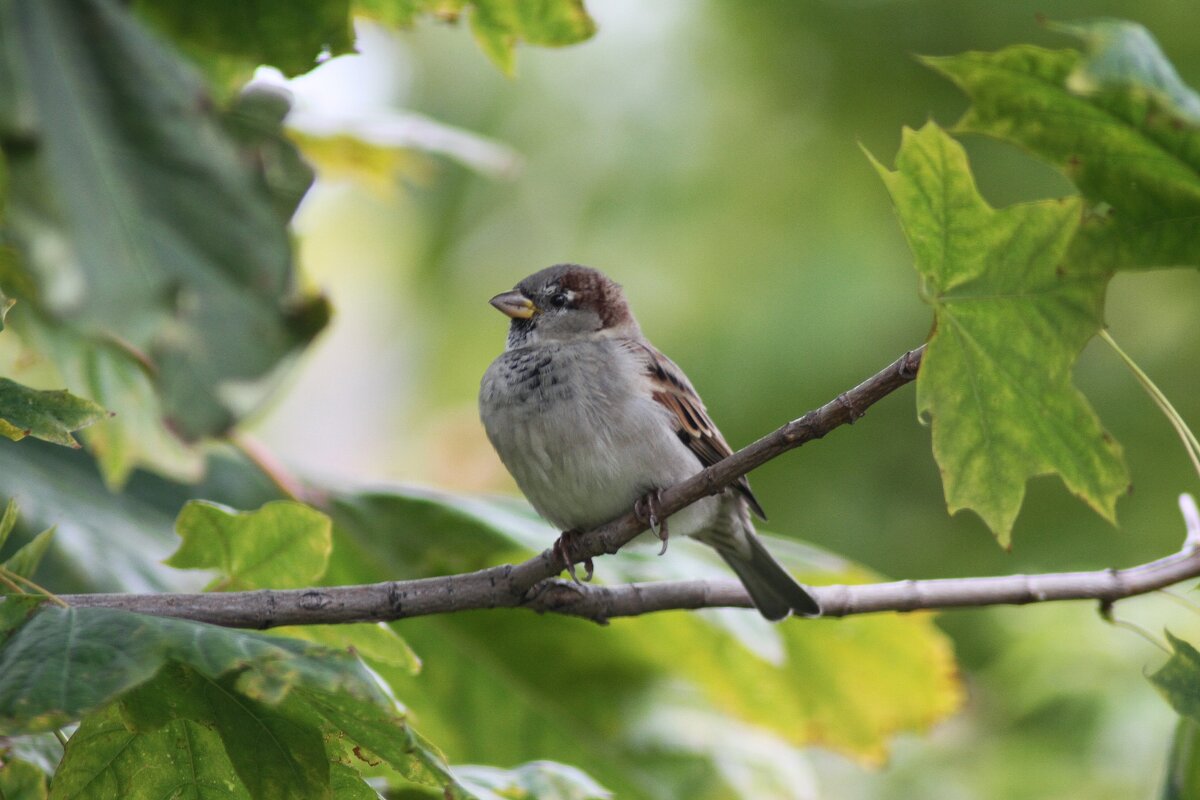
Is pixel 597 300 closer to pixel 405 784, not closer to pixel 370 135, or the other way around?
pixel 370 135

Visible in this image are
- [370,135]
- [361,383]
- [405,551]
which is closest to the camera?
[405,551]

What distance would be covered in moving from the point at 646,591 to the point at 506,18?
1.06 meters

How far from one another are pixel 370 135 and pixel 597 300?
0.80 metres

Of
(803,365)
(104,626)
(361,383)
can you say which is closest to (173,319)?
(104,626)

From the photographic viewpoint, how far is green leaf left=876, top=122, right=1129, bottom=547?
1.55 meters

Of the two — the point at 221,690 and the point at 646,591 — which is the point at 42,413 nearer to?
the point at 221,690

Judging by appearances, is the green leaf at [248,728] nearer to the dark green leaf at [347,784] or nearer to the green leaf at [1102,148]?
the dark green leaf at [347,784]

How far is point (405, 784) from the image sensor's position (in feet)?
6.47

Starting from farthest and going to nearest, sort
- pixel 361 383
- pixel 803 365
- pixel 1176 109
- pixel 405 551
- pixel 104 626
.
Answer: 1. pixel 361 383
2. pixel 803 365
3. pixel 405 551
4. pixel 104 626
5. pixel 1176 109

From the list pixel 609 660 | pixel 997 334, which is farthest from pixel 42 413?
pixel 609 660

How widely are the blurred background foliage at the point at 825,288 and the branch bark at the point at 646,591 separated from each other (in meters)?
2.16

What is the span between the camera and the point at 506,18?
2.30m

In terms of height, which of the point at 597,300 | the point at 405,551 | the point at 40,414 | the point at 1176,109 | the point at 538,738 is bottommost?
the point at 538,738

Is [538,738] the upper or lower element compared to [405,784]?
lower
